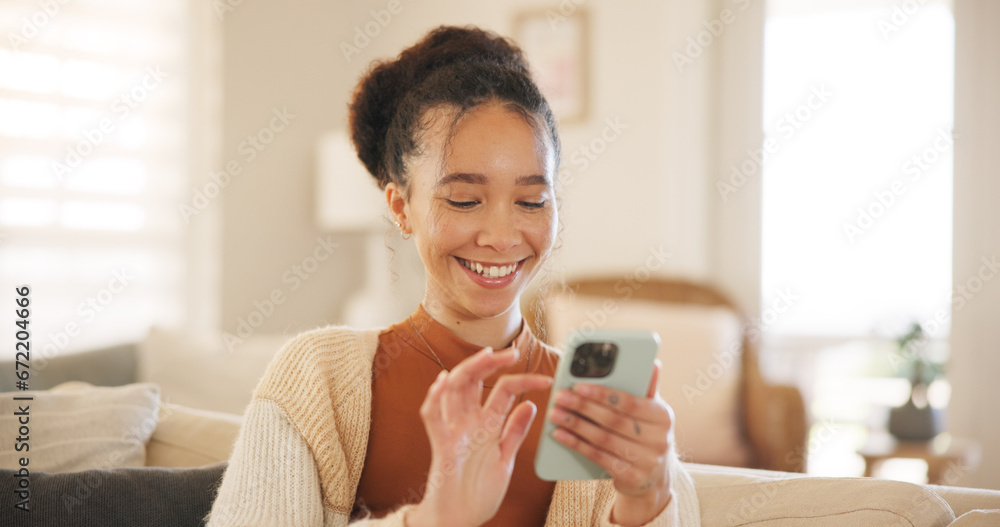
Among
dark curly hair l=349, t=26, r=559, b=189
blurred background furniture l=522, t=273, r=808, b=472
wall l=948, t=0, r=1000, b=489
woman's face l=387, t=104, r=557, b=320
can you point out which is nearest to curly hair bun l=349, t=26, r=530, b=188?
dark curly hair l=349, t=26, r=559, b=189

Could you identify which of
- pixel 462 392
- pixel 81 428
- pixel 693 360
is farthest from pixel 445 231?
pixel 693 360

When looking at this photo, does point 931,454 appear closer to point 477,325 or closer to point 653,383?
point 477,325

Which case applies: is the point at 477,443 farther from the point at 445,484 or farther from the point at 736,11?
the point at 736,11

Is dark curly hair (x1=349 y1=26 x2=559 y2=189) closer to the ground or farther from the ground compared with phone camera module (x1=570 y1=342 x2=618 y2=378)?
farther from the ground

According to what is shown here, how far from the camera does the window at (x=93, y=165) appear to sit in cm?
285

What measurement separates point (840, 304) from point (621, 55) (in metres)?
1.43

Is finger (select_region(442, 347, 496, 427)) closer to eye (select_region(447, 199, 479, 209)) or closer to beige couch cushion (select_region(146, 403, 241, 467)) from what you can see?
eye (select_region(447, 199, 479, 209))

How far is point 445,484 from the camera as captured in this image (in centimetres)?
95

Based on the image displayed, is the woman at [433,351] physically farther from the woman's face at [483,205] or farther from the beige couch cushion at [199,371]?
the beige couch cushion at [199,371]

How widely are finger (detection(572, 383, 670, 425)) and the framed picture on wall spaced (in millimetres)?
2865

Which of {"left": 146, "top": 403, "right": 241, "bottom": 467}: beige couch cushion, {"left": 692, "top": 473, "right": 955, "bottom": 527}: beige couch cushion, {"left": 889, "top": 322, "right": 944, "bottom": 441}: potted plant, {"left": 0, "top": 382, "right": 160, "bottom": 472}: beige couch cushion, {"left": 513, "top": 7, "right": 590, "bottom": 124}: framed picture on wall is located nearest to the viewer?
{"left": 692, "top": 473, "right": 955, "bottom": 527}: beige couch cushion

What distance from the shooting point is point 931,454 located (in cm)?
288

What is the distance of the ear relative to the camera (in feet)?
4.36

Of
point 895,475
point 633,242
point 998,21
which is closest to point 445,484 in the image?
point 633,242
